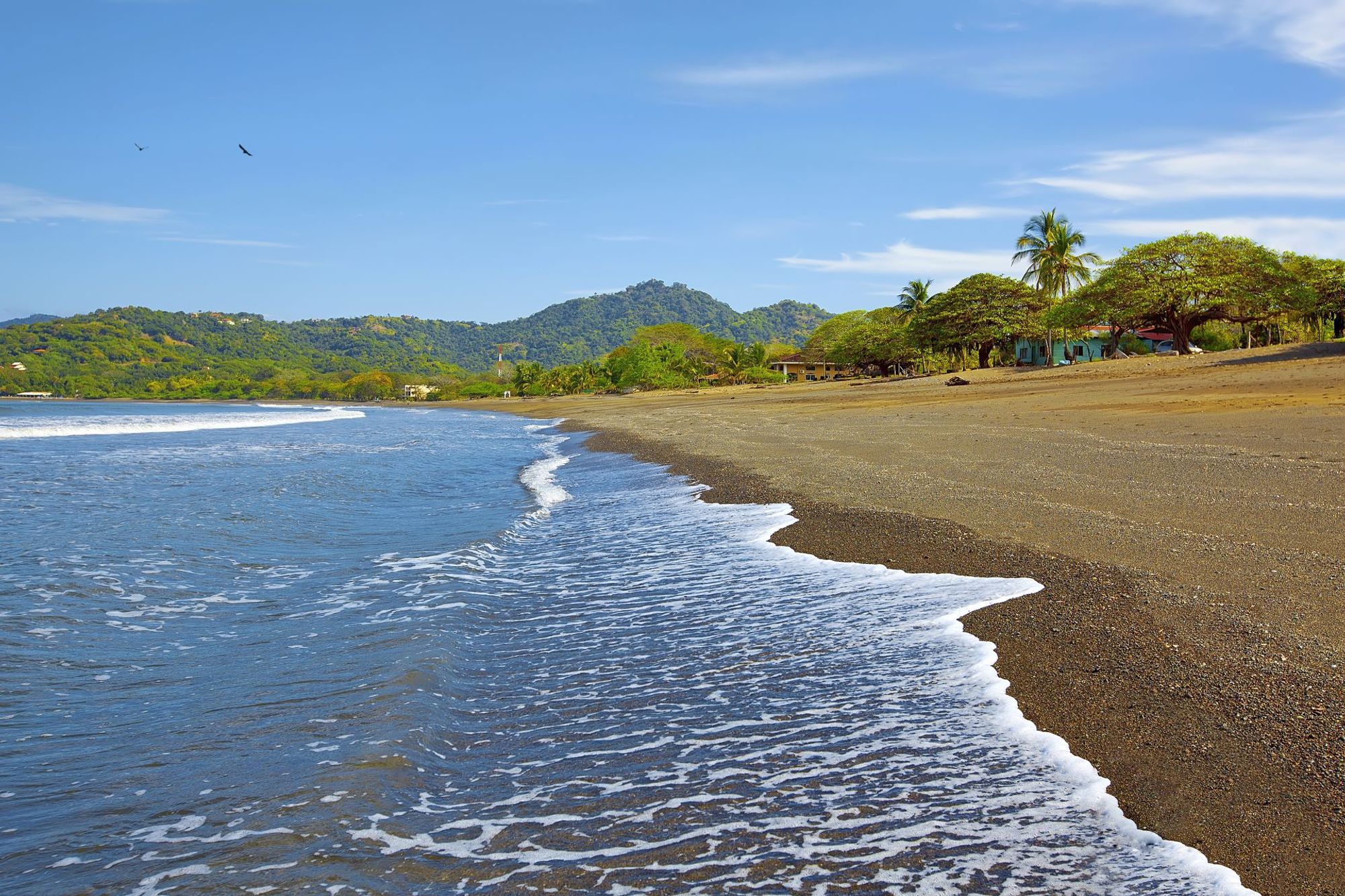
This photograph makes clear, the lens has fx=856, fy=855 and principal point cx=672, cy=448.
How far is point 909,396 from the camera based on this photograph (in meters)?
37.0

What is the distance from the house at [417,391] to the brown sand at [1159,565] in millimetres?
149199

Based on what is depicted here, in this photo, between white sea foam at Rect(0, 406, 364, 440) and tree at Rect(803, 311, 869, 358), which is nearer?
white sea foam at Rect(0, 406, 364, 440)

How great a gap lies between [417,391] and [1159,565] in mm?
168522

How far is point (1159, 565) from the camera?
6898 mm

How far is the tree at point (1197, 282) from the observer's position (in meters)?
43.5

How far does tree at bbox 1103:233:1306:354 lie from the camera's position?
1711 inches

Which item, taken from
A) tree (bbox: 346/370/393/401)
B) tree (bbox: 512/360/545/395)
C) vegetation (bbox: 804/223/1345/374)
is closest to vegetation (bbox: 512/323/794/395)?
tree (bbox: 512/360/545/395)

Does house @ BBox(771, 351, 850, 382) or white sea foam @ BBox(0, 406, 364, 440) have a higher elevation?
house @ BBox(771, 351, 850, 382)

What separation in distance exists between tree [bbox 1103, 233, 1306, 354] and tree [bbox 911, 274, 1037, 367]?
10.4m

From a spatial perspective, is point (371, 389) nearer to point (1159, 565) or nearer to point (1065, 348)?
point (1065, 348)

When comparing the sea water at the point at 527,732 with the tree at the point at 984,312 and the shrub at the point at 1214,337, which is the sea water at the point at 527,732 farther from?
the shrub at the point at 1214,337

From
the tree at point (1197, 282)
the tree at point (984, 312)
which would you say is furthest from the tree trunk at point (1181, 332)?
the tree at point (984, 312)

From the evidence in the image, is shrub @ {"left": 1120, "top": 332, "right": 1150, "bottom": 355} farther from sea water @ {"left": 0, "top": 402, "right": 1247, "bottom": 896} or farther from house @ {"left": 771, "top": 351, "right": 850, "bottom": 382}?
sea water @ {"left": 0, "top": 402, "right": 1247, "bottom": 896}

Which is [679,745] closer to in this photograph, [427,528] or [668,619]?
[668,619]
